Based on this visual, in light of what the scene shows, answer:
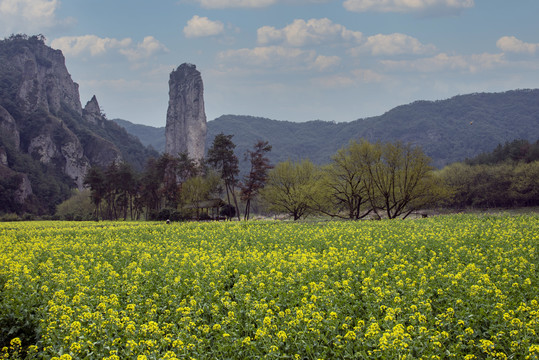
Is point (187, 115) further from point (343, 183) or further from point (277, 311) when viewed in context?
point (277, 311)

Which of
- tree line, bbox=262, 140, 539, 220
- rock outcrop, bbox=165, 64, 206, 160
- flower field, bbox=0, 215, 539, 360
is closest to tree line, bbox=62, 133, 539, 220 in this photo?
tree line, bbox=262, 140, 539, 220

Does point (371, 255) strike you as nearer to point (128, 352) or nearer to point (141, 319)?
point (141, 319)

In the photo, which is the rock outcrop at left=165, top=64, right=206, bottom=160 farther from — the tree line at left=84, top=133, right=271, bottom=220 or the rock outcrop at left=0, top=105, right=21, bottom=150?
the tree line at left=84, top=133, right=271, bottom=220

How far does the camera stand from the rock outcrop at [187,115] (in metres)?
186

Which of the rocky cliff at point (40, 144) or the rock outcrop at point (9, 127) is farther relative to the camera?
the rock outcrop at point (9, 127)

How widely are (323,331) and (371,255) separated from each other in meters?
7.22

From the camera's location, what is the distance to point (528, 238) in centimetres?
1600

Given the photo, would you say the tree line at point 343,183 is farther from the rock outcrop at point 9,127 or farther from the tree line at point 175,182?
the rock outcrop at point 9,127

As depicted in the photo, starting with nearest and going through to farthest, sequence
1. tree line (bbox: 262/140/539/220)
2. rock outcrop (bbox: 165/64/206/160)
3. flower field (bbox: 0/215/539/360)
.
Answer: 1. flower field (bbox: 0/215/539/360)
2. tree line (bbox: 262/140/539/220)
3. rock outcrop (bbox: 165/64/206/160)

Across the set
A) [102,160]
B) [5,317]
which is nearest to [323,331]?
[5,317]

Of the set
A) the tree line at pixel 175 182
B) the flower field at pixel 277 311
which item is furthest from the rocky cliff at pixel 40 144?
the flower field at pixel 277 311

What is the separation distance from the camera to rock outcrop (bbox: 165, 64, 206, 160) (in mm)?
185625

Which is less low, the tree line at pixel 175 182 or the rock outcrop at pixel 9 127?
the rock outcrop at pixel 9 127

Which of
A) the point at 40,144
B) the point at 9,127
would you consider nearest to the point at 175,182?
the point at 40,144
